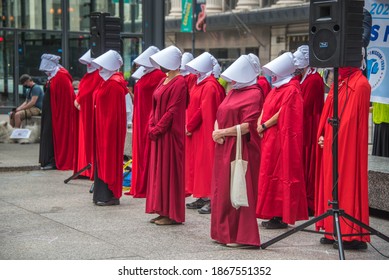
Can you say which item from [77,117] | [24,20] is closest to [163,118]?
[77,117]

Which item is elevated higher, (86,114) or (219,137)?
(219,137)

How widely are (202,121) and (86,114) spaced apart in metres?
2.51

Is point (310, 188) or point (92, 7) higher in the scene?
point (92, 7)

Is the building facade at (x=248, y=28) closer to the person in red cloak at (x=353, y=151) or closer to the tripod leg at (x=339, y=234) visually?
the person in red cloak at (x=353, y=151)

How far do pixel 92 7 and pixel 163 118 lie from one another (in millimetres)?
18728

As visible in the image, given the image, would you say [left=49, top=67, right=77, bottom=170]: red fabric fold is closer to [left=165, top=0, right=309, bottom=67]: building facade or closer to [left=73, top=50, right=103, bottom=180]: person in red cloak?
[left=73, top=50, right=103, bottom=180]: person in red cloak

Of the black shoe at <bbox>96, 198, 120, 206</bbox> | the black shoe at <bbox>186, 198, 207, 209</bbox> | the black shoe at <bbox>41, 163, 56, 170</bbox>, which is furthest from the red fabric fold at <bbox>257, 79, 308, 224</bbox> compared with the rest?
the black shoe at <bbox>41, 163, 56, 170</bbox>

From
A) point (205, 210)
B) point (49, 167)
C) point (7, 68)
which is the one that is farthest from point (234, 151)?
point (7, 68)

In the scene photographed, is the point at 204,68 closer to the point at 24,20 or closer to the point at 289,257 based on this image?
the point at 289,257

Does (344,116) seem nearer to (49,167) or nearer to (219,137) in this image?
(219,137)

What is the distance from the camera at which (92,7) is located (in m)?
27.6

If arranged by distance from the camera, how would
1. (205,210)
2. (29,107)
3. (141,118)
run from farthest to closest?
(29,107), (141,118), (205,210)

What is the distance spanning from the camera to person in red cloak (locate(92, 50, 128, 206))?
11.1m

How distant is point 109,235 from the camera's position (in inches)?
360
